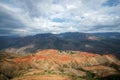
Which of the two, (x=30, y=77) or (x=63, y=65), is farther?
(x=63, y=65)

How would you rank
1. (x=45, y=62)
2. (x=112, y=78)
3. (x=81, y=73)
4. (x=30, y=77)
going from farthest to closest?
(x=45, y=62)
(x=81, y=73)
(x=112, y=78)
(x=30, y=77)

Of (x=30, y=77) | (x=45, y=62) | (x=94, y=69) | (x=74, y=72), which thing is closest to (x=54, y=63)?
(x=45, y=62)

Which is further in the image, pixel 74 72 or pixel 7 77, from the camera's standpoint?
pixel 74 72

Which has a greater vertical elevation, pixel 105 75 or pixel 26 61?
pixel 26 61

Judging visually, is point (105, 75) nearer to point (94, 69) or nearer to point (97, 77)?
point (97, 77)

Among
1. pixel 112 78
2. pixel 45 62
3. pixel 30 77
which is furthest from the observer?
pixel 45 62

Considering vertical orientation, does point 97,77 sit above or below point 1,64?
below

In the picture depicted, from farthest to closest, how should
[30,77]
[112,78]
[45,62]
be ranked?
1. [45,62]
2. [112,78]
3. [30,77]

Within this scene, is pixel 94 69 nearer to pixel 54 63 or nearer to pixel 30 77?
pixel 54 63

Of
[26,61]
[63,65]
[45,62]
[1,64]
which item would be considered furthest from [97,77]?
[1,64]
